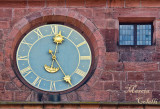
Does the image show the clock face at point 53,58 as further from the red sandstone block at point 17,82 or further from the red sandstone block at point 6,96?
the red sandstone block at point 6,96

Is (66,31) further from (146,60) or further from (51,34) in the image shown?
(146,60)

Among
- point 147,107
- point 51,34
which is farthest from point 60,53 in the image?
point 147,107

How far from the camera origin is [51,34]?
30.2 metres

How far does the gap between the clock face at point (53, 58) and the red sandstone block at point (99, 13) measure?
0.68 m

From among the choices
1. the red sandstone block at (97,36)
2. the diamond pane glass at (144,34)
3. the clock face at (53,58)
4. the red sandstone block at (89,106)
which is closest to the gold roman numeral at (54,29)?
the clock face at (53,58)

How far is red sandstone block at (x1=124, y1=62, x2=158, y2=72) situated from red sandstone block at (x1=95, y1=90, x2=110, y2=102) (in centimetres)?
87

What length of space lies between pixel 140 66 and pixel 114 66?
700 millimetres

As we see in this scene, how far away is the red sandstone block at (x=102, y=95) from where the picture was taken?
96.6 ft

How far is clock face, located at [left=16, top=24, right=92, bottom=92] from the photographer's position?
2977 cm

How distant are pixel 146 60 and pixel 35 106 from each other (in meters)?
3.35

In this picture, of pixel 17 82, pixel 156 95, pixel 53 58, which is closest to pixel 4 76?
pixel 17 82

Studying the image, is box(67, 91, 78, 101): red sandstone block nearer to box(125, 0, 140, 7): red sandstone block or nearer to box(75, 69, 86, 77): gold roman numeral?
box(75, 69, 86, 77): gold roman numeral

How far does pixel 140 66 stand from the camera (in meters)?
29.8

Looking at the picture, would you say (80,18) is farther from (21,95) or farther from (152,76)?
(21,95)
